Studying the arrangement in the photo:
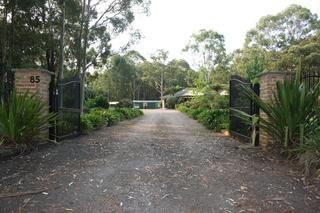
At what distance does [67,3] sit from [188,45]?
35042mm

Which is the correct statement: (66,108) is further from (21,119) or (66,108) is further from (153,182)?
(153,182)

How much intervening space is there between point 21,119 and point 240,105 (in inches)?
211

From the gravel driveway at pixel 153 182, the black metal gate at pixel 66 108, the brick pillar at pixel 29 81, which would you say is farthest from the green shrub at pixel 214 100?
the brick pillar at pixel 29 81

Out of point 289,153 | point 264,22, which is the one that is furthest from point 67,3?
point 264,22

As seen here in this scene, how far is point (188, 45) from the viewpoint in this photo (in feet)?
167

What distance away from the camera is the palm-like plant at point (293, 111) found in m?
5.37

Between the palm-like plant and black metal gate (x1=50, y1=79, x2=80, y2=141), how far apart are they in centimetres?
471

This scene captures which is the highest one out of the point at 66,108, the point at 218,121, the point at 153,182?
the point at 66,108

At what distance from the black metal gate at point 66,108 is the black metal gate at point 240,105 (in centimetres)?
422

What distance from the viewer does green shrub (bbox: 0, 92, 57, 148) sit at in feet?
19.0

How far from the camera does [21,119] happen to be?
19.2ft

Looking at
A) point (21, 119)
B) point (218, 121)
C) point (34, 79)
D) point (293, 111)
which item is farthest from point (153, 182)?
point (218, 121)

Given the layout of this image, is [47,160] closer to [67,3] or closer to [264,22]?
[67,3]

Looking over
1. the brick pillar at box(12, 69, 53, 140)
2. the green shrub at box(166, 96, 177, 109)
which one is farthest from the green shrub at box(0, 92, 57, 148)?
the green shrub at box(166, 96, 177, 109)
